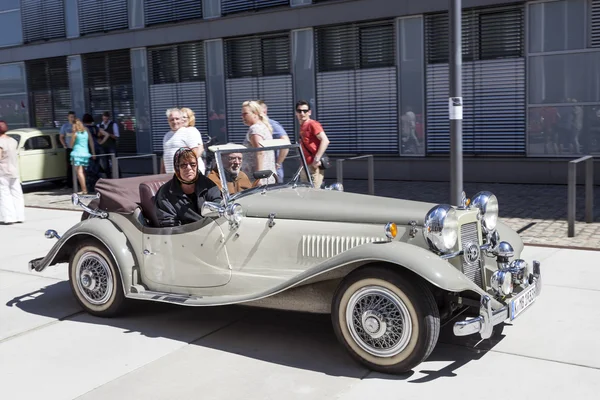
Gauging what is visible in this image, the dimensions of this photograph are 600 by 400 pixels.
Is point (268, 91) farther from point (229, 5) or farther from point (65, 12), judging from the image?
point (65, 12)

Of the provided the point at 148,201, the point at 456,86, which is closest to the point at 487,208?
the point at 148,201

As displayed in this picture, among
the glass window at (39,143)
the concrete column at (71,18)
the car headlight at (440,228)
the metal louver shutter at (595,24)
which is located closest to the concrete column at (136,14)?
the concrete column at (71,18)

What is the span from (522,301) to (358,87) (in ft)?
37.1

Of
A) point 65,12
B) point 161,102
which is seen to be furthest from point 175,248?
point 65,12

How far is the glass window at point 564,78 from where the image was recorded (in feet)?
42.5

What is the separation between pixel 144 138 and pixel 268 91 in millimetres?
4591

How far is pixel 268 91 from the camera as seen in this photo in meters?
16.9

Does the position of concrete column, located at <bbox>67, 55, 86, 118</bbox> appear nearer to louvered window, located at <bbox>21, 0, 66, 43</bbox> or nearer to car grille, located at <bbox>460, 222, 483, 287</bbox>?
louvered window, located at <bbox>21, 0, 66, 43</bbox>

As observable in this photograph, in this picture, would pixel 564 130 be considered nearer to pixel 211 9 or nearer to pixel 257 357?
pixel 211 9

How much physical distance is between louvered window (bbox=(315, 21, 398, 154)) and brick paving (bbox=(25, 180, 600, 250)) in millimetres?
1082

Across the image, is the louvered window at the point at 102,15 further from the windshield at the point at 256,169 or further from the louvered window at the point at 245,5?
the windshield at the point at 256,169

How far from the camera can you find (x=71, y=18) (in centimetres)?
2084

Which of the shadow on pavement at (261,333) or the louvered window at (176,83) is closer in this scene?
the shadow on pavement at (261,333)

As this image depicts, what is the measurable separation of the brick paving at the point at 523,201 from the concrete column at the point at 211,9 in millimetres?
5751
